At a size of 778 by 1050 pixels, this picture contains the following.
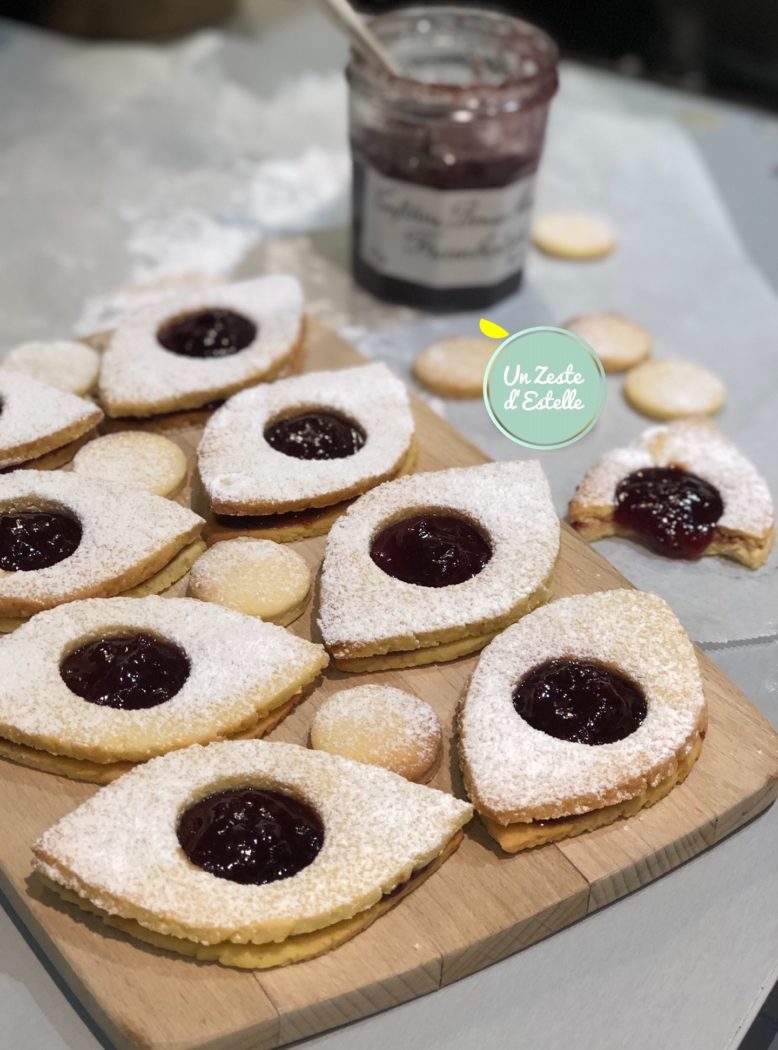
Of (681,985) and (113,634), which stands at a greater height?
(113,634)

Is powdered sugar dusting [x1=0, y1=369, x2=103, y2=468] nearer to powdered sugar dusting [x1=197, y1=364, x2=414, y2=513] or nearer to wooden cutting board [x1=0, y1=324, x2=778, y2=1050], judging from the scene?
powdered sugar dusting [x1=197, y1=364, x2=414, y2=513]

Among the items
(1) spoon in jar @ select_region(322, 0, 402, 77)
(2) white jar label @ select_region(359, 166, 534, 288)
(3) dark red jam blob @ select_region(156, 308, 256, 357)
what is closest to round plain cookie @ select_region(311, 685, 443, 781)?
(3) dark red jam blob @ select_region(156, 308, 256, 357)

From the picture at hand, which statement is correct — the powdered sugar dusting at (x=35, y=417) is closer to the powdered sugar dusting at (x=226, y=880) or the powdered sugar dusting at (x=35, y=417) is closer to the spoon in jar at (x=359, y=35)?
the powdered sugar dusting at (x=226, y=880)

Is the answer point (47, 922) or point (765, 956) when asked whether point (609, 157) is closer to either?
point (765, 956)

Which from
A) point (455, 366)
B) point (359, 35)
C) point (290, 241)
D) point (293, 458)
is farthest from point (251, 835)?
point (290, 241)

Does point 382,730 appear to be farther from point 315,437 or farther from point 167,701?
point 315,437

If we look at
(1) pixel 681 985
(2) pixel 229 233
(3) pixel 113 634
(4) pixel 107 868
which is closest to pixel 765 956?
(1) pixel 681 985
